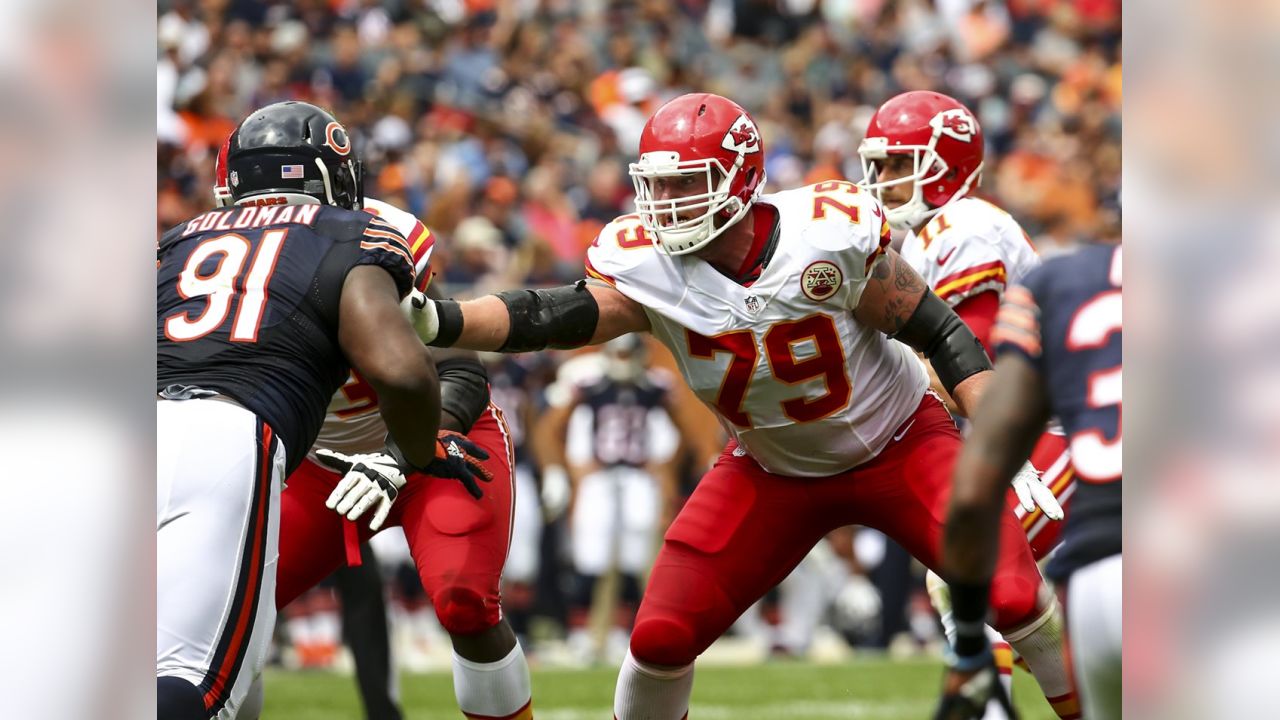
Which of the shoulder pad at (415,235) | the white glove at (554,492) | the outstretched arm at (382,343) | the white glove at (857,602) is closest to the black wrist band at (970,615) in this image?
the outstretched arm at (382,343)

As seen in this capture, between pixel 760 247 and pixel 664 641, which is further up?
pixel 760 247

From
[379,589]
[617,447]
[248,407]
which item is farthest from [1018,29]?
[248,407]

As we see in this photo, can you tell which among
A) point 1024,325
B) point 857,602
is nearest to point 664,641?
point 1024,325

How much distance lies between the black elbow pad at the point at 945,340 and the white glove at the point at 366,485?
1.35 meters

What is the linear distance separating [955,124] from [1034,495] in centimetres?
179

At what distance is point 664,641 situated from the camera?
389 cm

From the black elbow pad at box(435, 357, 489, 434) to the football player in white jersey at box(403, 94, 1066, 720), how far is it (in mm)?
474

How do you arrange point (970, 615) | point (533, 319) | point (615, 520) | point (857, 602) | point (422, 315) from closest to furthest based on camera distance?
1. point (970, 615)
2. point (422, 315)
3. point (533, 319)
4. point (615, 520)
5. point (857, 602)

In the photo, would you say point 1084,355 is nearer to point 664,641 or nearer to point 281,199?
point 664,641

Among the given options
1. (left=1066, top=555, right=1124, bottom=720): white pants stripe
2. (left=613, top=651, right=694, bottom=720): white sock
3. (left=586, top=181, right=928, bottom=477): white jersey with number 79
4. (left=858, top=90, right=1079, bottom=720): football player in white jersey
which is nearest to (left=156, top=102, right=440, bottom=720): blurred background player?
(left=586, top=181, right=928, bottom=477): white jersey with number 79
